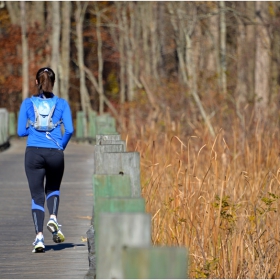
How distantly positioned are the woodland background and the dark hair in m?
1.27

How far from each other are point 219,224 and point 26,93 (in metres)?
33.1

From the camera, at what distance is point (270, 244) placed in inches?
368

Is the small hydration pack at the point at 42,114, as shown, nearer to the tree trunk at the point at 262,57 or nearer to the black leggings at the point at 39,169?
the black leggings at the point at 39,169

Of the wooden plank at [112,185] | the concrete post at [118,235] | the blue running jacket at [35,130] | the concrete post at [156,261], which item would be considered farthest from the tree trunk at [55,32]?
the concrete post at [156,261]

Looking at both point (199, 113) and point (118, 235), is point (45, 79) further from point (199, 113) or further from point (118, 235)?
point (199, 113)

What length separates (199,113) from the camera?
90.0 ft

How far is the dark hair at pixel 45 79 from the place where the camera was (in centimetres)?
987

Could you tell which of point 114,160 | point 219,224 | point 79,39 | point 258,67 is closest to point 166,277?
point 114,160

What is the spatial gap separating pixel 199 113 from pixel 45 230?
51.7ft

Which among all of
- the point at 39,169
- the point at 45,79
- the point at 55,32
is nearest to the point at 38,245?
the point at 39,169

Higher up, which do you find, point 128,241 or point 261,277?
point 128,241

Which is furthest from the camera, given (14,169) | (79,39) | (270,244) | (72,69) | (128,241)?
(72,69)

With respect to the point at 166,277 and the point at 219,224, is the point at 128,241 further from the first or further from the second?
the point at 219,224

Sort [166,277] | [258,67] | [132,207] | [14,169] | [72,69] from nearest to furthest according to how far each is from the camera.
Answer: [166,277]
[132,207]
[14,169]
[258,67]
[72,69]
